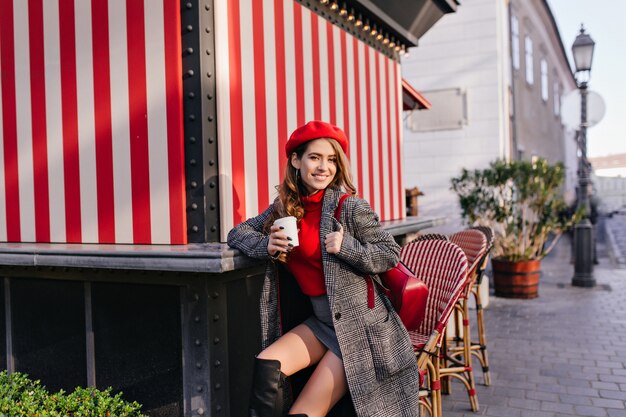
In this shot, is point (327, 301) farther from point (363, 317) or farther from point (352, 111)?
point (352, 111)

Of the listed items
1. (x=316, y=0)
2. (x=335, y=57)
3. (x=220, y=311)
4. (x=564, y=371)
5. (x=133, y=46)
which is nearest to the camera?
(x=220, y=311)

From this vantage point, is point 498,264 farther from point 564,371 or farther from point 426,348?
point 426,348

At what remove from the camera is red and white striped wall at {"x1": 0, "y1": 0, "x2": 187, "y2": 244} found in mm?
3072

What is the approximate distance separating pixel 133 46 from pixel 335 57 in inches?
70.9

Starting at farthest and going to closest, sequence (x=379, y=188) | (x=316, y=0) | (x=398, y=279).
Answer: (x=379, y=188) → (x=316, y=0) → (x=398, y=279)

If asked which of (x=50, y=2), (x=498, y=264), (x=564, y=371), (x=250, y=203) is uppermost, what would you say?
(x=50, y=2)

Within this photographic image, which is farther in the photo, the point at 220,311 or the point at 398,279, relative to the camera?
the point at 220,311

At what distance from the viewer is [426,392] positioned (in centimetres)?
306

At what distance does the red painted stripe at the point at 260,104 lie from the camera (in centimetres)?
351

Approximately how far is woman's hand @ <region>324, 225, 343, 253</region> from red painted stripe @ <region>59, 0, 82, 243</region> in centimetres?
165

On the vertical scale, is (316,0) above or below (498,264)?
above

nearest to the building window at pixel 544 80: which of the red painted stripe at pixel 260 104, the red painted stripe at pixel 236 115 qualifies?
the red painted stripe at pixel 260 104

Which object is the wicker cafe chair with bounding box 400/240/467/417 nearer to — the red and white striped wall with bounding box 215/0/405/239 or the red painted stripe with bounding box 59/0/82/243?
the red and white striped wall with bounding box 215/0/405/239

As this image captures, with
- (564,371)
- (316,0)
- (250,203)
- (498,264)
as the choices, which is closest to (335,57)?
(316,0)
